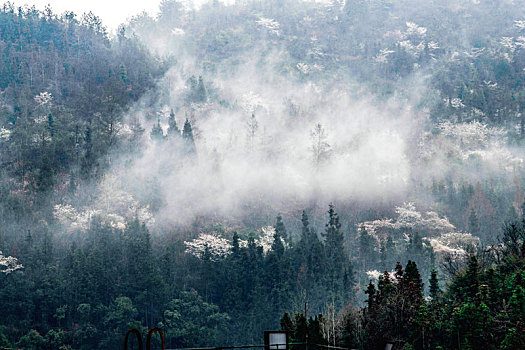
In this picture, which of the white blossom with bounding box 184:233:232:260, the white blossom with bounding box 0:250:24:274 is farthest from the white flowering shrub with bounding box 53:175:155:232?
the white blossom with bounding box 0:250:24:274

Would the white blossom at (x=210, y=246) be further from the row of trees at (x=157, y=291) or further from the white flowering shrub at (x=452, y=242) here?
the white flowering shrub at (x=452, y=242)

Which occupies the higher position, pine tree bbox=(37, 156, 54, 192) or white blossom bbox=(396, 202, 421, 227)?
pine tree bbox=(37, 156, 54, 192)

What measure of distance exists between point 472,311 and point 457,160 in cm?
14902

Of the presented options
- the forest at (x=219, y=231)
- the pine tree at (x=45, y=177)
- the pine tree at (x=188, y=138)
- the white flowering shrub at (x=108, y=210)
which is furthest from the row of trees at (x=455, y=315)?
the pine tree at (x=45, y=177)

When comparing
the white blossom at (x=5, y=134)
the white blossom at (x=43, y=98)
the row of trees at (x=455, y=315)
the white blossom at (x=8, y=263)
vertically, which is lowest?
the row of trees at (x=455, y=315)

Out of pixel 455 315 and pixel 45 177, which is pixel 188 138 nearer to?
pixel 45 177

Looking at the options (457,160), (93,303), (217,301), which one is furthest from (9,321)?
(457,160)

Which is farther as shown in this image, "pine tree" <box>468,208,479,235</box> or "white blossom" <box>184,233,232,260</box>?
"pine tree" <box>468,208,479,235</box>

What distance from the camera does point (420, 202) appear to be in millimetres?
182125

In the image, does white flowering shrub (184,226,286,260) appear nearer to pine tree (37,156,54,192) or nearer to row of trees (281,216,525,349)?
pine tree (37,156,54,192)

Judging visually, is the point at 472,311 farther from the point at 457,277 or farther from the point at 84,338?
the point at 84,338

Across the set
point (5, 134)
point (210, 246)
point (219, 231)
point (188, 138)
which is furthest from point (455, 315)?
point (5, 134)

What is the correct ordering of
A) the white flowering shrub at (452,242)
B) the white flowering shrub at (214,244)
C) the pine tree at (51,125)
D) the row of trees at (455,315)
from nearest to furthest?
the row of trees at (455,315) < the white flowering shrub at (214,244) < the white flowering shrub at (452,242) < the pine tree at (51,125)

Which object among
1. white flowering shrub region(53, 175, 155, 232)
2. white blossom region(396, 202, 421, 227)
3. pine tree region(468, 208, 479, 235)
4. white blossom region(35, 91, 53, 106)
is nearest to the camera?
white flowering shrub region(53, 175, 155, 232)
